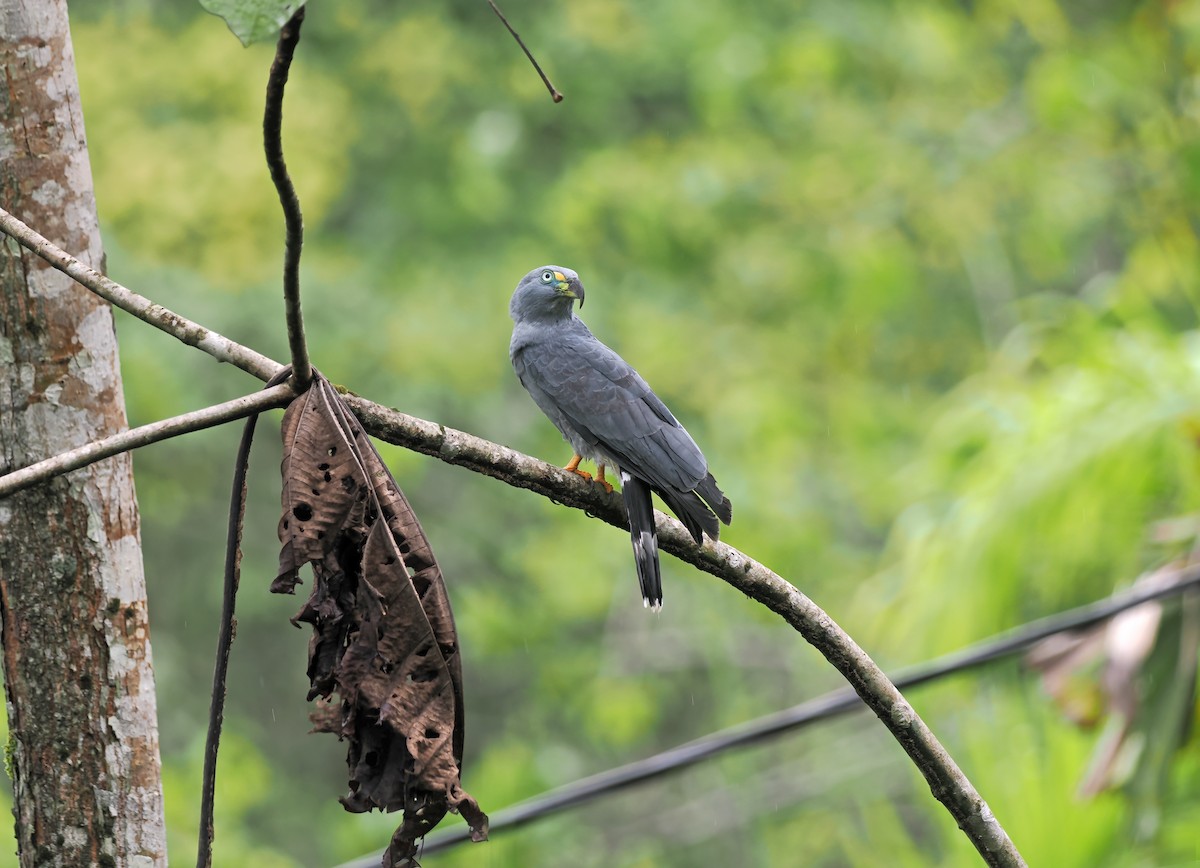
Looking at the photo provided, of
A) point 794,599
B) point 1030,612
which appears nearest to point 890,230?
point 1030,612

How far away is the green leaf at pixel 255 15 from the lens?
1024 mm

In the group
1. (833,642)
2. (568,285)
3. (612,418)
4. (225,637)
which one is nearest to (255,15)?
(225,637)

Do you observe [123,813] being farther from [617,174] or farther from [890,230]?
[890,230]

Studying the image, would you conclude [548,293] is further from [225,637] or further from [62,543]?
[225,637]

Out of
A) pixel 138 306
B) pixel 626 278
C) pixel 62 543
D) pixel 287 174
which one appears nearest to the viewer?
pixel 287 174

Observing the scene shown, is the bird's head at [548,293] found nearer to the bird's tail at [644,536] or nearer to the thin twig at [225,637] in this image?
the bird's tail at [644,536]

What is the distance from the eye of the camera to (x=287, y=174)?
1145 millimetres

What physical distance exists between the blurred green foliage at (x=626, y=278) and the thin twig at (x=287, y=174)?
5.90m

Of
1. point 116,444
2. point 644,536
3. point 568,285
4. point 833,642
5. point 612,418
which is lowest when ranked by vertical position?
point 833,642

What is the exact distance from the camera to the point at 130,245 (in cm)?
794

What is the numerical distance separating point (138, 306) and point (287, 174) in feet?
1.28

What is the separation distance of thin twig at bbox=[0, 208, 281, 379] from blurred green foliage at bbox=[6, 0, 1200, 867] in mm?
5709

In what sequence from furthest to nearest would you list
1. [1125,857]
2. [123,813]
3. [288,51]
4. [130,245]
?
1. [130,245]
2. [1125,857]
3. [123,813]
4. [288,51]

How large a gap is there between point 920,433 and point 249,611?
4.95 meters
